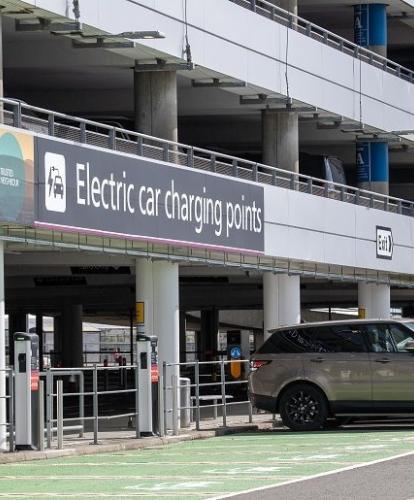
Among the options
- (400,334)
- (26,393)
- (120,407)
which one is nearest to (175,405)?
(400,334)

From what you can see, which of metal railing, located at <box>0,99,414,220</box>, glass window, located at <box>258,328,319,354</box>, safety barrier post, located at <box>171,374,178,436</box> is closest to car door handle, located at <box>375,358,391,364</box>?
glass window, located at <box>258,328,319,354</box>

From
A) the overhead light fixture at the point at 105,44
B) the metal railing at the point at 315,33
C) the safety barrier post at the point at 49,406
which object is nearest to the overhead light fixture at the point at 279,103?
the metal railing at the point at 315,33

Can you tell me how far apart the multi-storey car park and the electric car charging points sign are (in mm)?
36

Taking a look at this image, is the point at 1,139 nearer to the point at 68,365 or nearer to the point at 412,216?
the point at 412,216

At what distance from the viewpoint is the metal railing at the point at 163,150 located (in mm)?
24203

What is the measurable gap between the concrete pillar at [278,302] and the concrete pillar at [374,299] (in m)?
5.83

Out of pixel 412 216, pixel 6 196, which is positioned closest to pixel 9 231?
pixel 6 196

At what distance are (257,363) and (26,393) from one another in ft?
20.3

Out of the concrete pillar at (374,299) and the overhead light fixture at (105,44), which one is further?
the concrete pillar at (374,299)

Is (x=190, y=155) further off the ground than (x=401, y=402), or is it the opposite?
(x=190, y=155)

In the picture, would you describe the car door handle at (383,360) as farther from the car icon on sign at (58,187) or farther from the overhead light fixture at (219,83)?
the overhead light fixture at (219,83)

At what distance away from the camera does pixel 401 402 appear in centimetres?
2525

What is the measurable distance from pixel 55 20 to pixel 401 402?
801cm

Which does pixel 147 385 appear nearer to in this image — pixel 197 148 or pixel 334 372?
pixel 334 372
